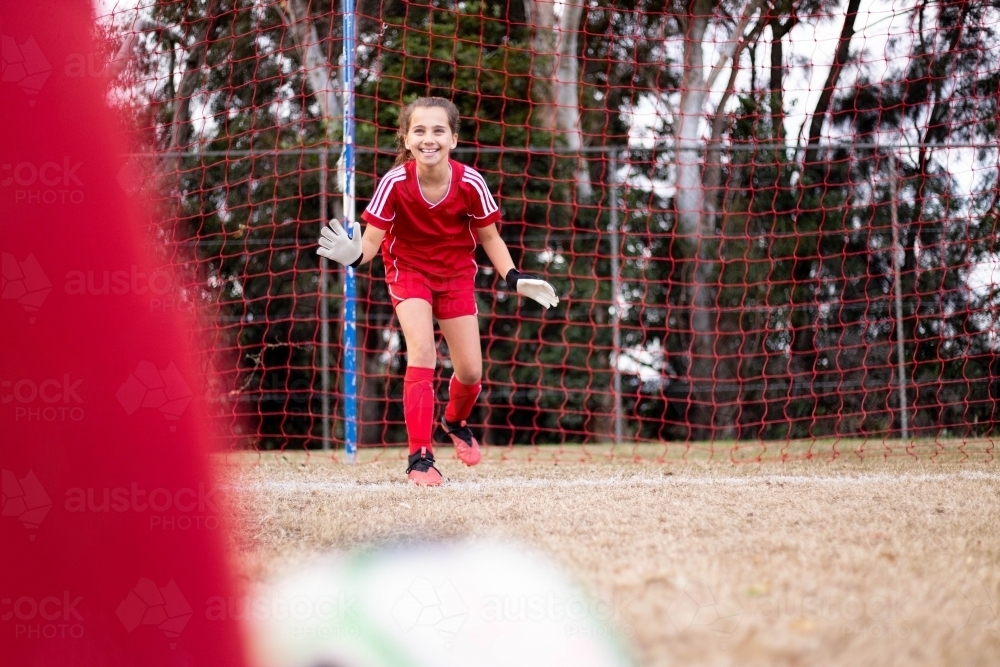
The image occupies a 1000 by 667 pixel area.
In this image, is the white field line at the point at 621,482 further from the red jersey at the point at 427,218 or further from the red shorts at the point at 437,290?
the red jersey at the point at 427,218

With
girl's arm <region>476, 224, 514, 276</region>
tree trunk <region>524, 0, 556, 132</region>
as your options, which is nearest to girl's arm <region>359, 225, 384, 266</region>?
girl's arm <region>476, 224, 514, 276</region>

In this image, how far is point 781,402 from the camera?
28.0 ft

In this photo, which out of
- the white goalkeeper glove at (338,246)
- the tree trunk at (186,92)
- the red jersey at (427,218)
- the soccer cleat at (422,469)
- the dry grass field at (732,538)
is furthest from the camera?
the tree trunk at (186,92)

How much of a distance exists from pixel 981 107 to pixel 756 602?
7611 millimetres

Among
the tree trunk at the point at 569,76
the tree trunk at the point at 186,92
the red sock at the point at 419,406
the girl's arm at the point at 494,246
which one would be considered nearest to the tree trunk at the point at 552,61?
the tree trunk at the point at 569,76

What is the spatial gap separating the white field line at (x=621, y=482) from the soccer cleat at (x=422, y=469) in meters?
0.05

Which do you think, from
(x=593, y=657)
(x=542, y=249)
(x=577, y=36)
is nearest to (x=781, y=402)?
(x=542, y=249)

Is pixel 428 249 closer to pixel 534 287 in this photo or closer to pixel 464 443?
pixel 534 287

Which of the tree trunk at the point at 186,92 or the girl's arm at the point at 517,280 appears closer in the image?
the girl's arm at the point at 517,280

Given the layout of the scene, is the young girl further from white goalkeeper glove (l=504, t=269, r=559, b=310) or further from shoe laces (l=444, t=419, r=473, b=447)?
shoe laces (l=444, t=419, r=473, b=447)

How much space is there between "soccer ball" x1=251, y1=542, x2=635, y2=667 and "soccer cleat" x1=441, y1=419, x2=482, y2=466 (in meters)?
1.90

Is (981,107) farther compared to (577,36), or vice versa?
(577,36)

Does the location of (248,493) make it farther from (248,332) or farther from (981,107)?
(981,107)

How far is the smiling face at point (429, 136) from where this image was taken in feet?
11.6
